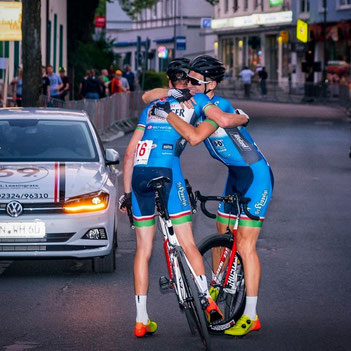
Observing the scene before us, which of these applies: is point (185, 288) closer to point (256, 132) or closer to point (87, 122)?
point (87, 122)

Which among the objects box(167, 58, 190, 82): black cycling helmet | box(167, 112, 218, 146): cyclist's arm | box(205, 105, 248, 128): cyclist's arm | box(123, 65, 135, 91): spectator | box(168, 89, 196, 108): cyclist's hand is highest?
box(123, 65, 135, 91): spectator

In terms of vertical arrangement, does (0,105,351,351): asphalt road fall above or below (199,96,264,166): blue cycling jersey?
below

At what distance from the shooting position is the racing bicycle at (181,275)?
7000mm

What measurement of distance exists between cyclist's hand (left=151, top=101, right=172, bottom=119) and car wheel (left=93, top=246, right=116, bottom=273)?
9.74ft

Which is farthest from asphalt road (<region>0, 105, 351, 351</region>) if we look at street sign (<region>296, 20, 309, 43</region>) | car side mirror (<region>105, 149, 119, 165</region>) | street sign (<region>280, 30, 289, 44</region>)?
street sign (<region>280, 30, 289, 44</region>)

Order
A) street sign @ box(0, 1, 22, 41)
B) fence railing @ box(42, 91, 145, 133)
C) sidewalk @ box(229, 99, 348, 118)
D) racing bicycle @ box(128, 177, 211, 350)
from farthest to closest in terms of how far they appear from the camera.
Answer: sidewalk @ box(229, 99, 348, 118) < fence railing @ box(42, 91, 145, 133) < street sign @ box(0, 1, 22, 41) < racing bicycle @ box(128, 177, 211, 350)

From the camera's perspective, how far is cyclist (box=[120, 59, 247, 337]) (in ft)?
23.8

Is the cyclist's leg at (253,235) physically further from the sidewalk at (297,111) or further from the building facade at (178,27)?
the building facade at (178,27)

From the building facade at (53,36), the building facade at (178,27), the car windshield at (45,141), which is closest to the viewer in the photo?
the car windshield at (45,141)

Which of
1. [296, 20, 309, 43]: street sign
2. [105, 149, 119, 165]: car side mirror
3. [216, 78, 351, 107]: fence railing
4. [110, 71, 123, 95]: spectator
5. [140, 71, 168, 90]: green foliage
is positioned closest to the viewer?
[105, 149, 119, 165]: car side mirror

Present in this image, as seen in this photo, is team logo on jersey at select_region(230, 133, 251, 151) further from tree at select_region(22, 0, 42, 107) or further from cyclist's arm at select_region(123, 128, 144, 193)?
tree at select_region(22, 0, 42, 107)

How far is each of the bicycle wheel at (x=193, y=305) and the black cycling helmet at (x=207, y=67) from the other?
1175 mm

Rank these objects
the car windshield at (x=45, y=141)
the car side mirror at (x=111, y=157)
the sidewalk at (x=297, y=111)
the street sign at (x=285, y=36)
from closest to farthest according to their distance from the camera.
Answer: the car side mirror at (x=111, y=157) → the car windshield at (x=45, y=141) → the sidewalk at (x=297, y=111) → the street sign at (x=285, y=36)

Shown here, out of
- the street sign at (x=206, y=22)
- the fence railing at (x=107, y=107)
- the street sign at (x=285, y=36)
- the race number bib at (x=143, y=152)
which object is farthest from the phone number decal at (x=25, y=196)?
the street sign at (x=206, y=22)
